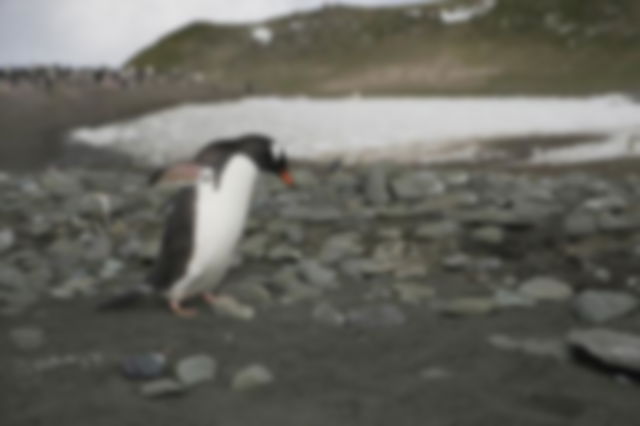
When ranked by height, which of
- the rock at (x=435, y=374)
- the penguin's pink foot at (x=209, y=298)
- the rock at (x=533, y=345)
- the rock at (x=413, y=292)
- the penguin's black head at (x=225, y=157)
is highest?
the penguin's black head at (x=225, y=157)

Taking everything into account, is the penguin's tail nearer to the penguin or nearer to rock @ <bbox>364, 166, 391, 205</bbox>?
the penguin

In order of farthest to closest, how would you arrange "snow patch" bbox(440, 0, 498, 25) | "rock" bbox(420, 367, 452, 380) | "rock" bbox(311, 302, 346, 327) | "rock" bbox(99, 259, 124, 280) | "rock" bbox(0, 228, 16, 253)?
"snow patch" bbox(440, 0, 498, 25) < "rock" bbox(0, 228, 16, 253) < "rock" bbox(99, 259, 124, 280) < "rock" bbox(311, 302, 346, 327) < "rock" bbox(420, 367, 452, 380)

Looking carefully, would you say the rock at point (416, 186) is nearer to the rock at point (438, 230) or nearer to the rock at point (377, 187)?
the rock at point (377, 187)

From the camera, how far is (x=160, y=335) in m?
4.14

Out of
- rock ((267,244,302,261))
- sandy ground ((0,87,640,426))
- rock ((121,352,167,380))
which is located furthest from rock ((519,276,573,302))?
rock ((121,352,167,380))

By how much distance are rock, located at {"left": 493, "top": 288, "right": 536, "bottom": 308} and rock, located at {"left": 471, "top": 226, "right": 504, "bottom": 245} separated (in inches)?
43.5

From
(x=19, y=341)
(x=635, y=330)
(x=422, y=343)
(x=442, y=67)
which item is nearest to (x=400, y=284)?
(x=422, y=343)

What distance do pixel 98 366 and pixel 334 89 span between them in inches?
1044

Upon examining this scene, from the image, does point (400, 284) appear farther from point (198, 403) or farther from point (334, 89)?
point (334, 89)

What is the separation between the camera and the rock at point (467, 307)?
439cm

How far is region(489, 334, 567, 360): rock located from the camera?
12.2 ft

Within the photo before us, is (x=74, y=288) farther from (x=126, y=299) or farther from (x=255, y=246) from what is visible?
(x=255, y=246)

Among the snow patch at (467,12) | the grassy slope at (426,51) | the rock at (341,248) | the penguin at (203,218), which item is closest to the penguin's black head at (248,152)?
the penguin at (203,218)

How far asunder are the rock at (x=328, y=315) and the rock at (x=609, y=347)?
1261mm
